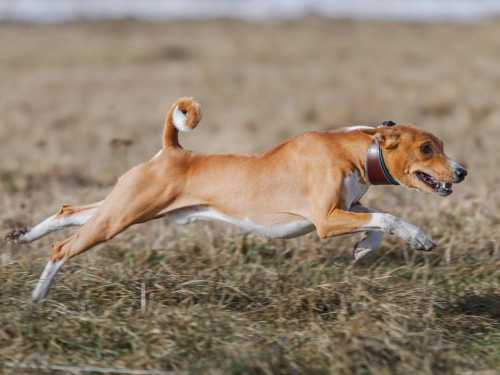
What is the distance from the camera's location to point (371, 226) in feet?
20.5

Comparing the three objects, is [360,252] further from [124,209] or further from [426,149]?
[124,209]

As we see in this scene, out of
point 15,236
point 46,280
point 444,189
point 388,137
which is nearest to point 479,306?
point 444,189

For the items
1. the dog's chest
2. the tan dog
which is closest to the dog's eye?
the tan dog

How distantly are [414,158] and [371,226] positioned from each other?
1.84 ft

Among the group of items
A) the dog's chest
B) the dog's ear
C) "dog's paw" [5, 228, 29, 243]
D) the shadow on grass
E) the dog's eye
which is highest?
the dog's ear

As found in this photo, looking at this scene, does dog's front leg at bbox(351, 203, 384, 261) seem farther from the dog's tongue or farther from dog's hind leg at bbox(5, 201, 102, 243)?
dog's hind leg at bbox(5, 201, 102, 243)

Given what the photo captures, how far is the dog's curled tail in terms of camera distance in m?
6.65

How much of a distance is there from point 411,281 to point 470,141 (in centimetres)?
690

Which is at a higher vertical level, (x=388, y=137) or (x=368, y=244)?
(x=388, y=137)

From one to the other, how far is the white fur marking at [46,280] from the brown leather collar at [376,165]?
7.15 feet

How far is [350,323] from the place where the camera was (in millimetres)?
6012

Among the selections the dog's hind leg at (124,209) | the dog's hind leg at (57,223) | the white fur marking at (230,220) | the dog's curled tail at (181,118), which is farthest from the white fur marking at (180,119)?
the dog's hind leg at (57,223)

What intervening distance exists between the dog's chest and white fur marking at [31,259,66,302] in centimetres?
198

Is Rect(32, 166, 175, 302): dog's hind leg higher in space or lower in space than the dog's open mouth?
lower
